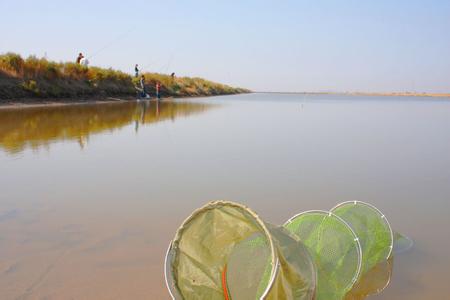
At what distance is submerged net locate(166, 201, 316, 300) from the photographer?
111 inches

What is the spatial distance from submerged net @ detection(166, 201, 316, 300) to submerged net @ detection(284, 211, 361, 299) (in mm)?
510

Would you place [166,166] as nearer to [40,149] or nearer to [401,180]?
[40,149]

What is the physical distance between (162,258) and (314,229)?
1444mm

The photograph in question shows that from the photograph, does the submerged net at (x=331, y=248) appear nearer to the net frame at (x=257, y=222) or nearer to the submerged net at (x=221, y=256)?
the submerged net at (x=221, y=256)

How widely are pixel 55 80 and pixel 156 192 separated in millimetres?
19483

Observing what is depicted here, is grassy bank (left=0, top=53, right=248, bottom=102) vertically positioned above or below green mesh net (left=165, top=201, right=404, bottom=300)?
above

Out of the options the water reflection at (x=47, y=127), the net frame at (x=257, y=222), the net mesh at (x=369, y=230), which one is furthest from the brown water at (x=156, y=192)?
the net frame at (x=257, y=222)

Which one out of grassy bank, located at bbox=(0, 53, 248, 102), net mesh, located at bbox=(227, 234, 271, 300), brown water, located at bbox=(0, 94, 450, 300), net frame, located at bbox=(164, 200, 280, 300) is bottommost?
brown water, located at bbox=(0, 94, 450, 300)

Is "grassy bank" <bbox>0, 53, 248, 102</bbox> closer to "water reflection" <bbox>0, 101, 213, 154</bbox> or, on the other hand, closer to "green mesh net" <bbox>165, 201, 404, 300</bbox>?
"water reflection" <bbox>0, 101, 213, 154</bbox>

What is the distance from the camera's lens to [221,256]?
3.02 m

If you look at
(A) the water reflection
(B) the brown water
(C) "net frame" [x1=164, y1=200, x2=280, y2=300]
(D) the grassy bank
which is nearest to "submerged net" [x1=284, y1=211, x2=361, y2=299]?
(B) the brown water

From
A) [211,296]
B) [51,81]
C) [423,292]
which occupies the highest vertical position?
[51,81]

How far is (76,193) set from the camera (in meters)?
5.95

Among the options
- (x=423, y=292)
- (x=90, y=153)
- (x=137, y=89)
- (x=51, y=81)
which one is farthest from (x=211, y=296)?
(x=137, y=89)
